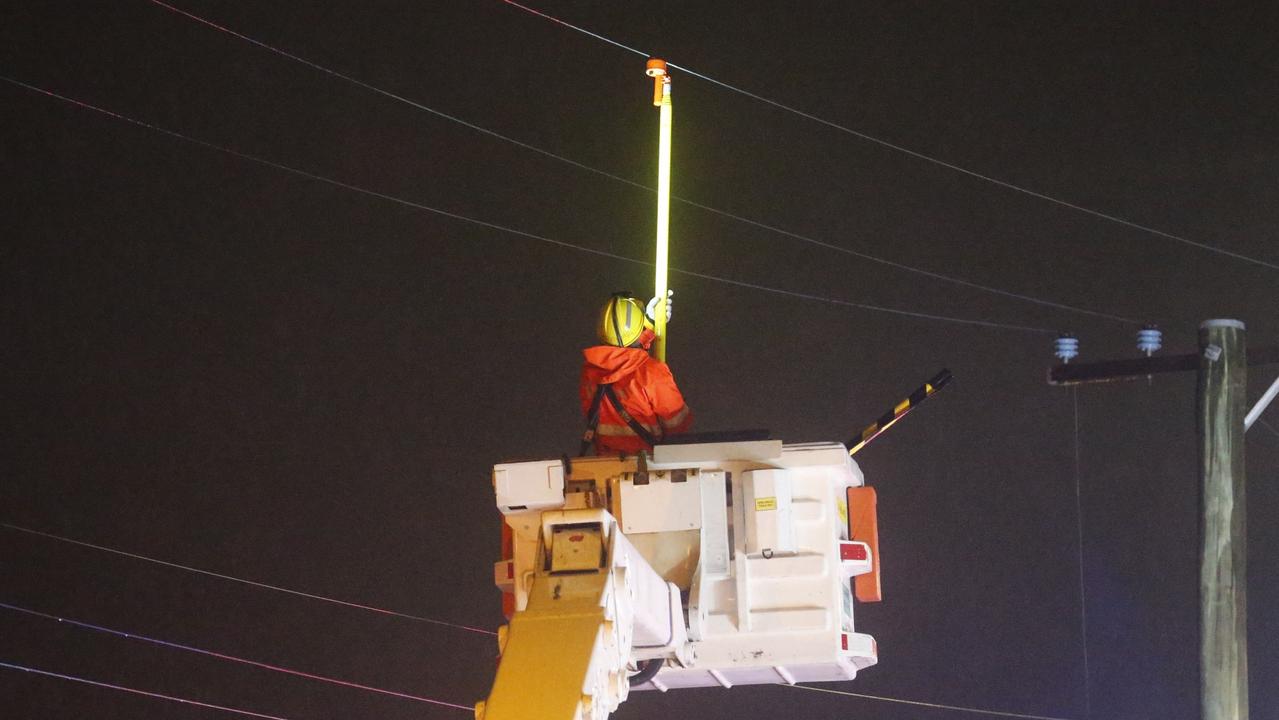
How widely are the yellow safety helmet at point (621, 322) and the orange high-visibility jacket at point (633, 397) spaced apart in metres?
0.07

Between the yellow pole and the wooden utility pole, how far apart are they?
2912 mm

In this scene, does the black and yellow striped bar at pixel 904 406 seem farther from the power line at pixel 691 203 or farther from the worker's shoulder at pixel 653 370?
the power line at pixel 691 203

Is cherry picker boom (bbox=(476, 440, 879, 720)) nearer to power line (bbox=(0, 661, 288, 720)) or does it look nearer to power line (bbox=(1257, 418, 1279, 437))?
power line (bbox=(0, 661, 288, 720))

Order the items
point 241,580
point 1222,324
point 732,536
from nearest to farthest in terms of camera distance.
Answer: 1. point 732,536
2. point 1222,324
3. point 241,580

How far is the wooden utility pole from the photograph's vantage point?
27.9 feet

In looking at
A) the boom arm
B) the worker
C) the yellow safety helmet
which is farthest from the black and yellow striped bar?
Result: the boom arm

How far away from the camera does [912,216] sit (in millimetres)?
11750

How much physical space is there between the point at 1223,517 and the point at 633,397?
333 centimetres

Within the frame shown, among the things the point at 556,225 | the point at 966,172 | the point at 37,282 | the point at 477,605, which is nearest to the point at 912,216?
the point at 966,172

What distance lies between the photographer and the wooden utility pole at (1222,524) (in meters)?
8.49

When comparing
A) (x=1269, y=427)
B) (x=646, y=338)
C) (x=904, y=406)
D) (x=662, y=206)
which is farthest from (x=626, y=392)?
(x=1269, y=427)

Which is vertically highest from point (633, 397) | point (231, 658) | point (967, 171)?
point (967, 171)

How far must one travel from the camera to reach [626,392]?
7.60 metres

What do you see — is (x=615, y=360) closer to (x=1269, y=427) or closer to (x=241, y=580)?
(x=241, y=580)
